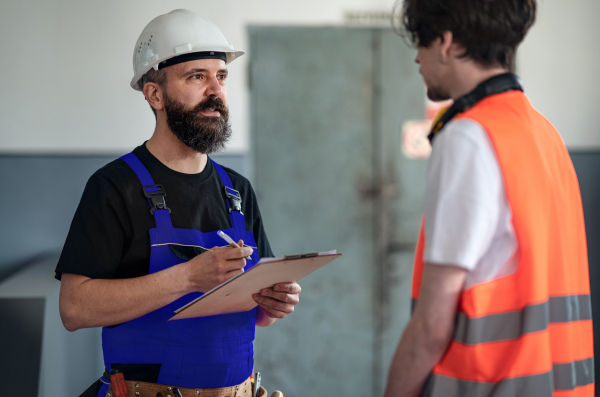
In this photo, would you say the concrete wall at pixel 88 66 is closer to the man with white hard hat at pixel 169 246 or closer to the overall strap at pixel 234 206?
the man with white hard hat at pixel 169 246

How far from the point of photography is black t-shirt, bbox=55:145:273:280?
55.6 inches

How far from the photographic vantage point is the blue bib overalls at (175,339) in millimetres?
1452

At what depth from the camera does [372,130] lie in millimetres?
3209

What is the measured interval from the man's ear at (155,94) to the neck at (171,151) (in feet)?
0.26

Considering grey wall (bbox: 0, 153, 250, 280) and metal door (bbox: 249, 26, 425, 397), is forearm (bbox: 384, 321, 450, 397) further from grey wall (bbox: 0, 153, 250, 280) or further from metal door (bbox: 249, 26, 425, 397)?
grey wall (bbox: 0, 153, 250, 280)

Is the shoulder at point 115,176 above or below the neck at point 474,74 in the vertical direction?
below

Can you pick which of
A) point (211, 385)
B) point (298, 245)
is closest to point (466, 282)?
point (211, 385)

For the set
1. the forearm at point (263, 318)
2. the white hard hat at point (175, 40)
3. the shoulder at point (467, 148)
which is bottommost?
the forearm at point (263, 318)

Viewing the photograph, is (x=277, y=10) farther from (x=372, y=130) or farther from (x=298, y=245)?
(x=298, y=245)

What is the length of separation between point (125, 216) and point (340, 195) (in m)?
1.86

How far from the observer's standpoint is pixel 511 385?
3.19ft

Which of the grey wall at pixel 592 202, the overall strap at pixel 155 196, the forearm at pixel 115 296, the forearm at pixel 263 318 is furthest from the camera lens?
the grey wall at pixel 592 202

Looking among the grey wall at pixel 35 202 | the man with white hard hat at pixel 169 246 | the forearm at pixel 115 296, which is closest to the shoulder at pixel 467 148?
the man with white hard hat at pixel 169 246

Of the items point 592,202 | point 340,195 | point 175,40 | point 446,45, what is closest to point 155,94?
point 175,40
